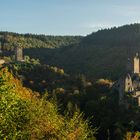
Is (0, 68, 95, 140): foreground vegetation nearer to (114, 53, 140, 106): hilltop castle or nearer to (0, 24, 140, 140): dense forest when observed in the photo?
(0, 24, 140, 140): dense forest

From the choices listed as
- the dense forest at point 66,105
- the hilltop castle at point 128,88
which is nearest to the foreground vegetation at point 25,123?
the dense forest at point 66,105

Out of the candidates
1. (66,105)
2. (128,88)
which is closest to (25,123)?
(66,105)

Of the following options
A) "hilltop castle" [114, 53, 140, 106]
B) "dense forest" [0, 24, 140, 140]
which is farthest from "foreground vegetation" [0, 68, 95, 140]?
"hilltop castle" [114, 53, 140, 106]

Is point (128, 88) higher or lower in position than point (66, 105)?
higher

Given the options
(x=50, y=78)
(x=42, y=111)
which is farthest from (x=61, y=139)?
(x=50, y=78)

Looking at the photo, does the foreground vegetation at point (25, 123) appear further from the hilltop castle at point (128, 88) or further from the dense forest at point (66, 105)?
the hilltop castle at point (128, 88)

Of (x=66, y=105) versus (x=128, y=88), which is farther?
(x=128, y=88)

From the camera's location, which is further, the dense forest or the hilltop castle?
the hilltop castle

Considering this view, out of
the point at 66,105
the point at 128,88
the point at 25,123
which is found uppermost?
the point at 25,123

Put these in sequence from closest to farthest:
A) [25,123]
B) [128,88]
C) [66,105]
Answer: [25,123] → [66,105] → [128,88]

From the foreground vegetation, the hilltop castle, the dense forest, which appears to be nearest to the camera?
the foreground vegetation

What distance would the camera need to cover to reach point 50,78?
138m

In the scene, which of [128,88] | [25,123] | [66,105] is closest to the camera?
[25,123]

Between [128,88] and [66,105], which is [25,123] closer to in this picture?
[66,105]
